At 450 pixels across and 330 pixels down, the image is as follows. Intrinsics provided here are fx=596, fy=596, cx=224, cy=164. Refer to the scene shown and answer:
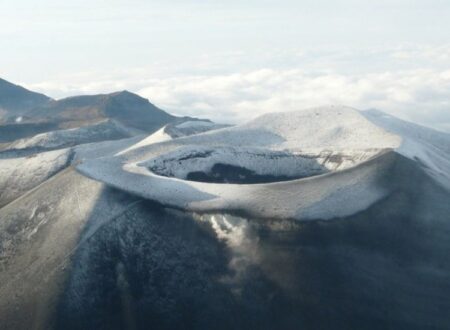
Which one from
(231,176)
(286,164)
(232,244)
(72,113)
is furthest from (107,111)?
(232,244)

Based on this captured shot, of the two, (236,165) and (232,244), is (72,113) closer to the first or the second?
(236,165)

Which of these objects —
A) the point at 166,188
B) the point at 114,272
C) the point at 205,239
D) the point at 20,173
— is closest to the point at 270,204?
the point at 205,239

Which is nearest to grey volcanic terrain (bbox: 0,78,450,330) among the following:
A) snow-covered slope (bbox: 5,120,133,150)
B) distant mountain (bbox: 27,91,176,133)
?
snow-covered slope (bbox: 5,120,133,150)

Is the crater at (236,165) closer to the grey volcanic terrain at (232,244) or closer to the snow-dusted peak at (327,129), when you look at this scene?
the grey volcanic terrain at (232,244)

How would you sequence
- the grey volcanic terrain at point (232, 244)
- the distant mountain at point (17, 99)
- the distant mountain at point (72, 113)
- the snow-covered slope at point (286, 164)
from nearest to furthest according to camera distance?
1. the grey volcanic terrain at point (232, 244)
2. the snow-covered slope at point (286, 164)
3. the distant mountain at point (72, 113)
4. the distant mountain at point (17, 99)

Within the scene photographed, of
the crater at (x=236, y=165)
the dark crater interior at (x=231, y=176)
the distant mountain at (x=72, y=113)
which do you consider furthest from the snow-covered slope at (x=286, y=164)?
the distant mountain at (x=72, y=113)
